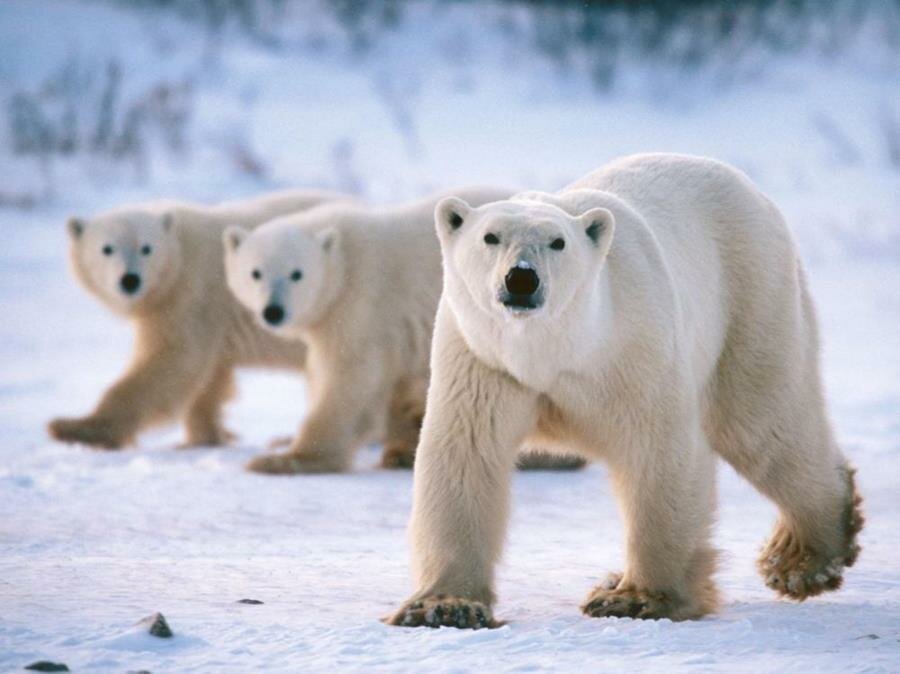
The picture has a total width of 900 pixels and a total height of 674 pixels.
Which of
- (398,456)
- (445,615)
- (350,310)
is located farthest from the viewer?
(398,456)

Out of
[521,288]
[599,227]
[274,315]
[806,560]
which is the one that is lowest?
[806,560]

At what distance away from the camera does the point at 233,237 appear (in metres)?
7.09

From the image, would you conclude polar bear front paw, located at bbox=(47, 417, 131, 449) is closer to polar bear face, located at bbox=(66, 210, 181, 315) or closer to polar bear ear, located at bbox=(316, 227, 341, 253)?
polar bear face, located at bbox=(66, 210, 181, 315)

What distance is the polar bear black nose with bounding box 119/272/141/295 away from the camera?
24.3 ft

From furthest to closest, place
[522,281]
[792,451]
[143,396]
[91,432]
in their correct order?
[143,396] → [91,432] → [792,451] → [522,281]

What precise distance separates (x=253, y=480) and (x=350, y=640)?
3.18 meters

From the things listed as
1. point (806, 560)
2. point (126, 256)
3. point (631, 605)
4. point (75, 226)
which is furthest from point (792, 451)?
point (75, 226)

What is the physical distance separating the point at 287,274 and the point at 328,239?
246mm

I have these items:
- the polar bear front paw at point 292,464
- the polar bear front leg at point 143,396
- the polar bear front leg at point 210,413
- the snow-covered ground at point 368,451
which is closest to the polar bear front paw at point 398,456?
the snow-covered ground at point 368,451

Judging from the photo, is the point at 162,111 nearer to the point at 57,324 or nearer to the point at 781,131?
the point at 57,324

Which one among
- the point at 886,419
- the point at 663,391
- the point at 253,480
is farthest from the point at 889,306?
the point at 663,391

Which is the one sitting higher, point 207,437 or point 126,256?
point 126,256

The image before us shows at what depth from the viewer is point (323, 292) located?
22.3 feet

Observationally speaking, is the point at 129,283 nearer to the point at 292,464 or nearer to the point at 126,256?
the point at 126,256
